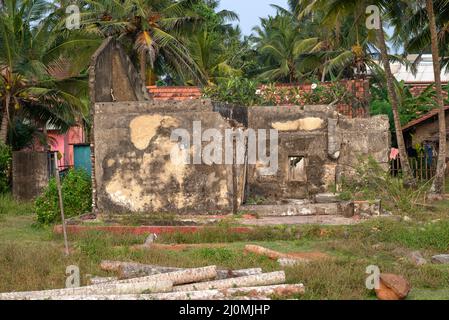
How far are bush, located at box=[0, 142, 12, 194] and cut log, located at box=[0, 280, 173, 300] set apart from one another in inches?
445

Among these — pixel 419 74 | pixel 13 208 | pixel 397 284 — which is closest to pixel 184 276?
pixel 397 284

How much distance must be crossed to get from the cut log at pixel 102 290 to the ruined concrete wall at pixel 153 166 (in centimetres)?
625

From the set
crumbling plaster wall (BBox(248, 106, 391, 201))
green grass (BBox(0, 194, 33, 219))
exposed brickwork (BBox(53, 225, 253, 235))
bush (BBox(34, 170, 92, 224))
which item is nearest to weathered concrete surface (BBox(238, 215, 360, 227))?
exposed brickwork (BBox(53, 225, 253, 235))

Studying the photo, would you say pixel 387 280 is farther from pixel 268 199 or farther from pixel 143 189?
pixel 268 199

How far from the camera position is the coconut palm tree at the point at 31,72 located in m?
18.2

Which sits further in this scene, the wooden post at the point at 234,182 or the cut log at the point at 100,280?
the wooden post at the point at 234,182

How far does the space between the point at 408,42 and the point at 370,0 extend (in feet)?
11.8

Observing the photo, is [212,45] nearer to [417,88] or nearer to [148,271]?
[417,88]

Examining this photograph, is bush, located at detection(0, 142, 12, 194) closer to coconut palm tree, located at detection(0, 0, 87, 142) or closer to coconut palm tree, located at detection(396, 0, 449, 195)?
coconut palm tree, located at detection(0, 0, 87, 142)

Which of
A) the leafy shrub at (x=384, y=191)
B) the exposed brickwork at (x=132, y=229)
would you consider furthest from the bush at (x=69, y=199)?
the leafy shrub at (x=384, y=191)

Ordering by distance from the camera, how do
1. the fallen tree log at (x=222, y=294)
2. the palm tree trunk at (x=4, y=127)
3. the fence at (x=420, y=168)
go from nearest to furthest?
the fallen tree log at (x=222, y=294) → the palm tree trunk at (x=4, y=127) → the fence at (x=420, y=168)

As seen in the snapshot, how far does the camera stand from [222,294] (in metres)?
7.62

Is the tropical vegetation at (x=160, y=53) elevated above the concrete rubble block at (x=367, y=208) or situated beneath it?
elevated above

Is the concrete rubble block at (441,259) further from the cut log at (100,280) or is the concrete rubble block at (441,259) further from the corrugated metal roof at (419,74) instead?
the corrugated metal roof at (419,74)
